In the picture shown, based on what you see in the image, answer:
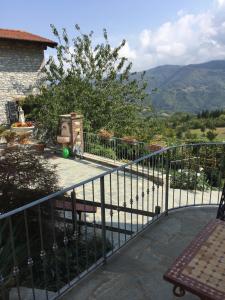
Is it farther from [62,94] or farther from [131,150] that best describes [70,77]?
[131,150]

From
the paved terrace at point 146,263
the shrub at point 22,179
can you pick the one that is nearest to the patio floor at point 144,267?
the paved terrace at point 146,263

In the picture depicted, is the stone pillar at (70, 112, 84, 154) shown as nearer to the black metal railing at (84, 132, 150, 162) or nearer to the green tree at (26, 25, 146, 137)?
the black metal railing at (84, 132, 150, 162)

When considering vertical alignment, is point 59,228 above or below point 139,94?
below

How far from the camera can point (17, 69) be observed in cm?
1602

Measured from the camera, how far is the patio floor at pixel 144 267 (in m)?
2.69

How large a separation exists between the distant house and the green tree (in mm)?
1043

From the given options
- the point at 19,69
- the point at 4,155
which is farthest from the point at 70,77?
the point at 4,155

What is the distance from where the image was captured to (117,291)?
2.72m

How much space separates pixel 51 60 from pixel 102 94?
142 inches

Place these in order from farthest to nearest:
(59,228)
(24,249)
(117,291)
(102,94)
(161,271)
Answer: (102,94) → (59,228) → (24,249) → (161,271) → (117,291)

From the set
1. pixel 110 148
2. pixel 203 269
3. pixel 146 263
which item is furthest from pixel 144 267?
pixel 110 148

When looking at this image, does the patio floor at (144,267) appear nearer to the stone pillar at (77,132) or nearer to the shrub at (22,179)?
the shrub at (22,179)

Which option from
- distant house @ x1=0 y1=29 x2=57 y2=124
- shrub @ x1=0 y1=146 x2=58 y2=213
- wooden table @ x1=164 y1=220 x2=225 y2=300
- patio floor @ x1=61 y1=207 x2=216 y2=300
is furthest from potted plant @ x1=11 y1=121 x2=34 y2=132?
wooden table @ x1=164 y1=220 x2=225 y2=300

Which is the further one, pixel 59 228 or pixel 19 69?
pixel 19 69
